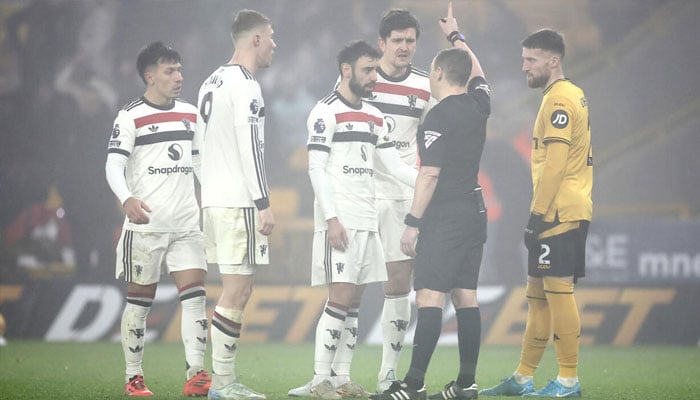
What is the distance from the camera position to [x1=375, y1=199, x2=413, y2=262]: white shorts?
8.29m

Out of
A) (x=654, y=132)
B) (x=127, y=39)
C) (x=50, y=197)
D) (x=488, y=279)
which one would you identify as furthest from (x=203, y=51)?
(x=654, y=132)

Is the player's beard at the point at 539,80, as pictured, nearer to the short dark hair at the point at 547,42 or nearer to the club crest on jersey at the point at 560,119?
the short dark hair at the point at 547,42

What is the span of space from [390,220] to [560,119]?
1444 millimetres

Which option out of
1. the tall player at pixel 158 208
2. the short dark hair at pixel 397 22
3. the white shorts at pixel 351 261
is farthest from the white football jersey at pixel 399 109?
the tall player at pixel 158 208

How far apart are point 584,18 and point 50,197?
7004mm

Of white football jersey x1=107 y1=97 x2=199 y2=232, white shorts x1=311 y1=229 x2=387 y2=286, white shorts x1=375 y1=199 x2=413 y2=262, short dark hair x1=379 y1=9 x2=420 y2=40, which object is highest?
short dark hair x1=379 y1=9 x2=420 y2=40

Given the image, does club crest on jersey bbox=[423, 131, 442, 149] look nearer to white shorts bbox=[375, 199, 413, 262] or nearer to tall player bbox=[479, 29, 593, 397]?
tall player bbox=[479, 29, 593, 397]

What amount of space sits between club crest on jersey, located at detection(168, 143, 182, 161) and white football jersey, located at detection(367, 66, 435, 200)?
1435 millimetres

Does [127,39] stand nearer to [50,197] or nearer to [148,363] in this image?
[50,197]

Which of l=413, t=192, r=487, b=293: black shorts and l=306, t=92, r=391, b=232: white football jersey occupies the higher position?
l=306, t=92, r=391, b=232: white football jersey

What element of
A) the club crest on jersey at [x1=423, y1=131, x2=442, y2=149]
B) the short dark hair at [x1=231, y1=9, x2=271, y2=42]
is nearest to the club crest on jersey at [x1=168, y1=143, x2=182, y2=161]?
the short dark hair at [x1=231, y1=9, x2=271, y2=42]

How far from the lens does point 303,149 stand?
14234 millimetres

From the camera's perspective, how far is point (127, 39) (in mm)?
14109

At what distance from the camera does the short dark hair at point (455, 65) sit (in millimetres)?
7309
